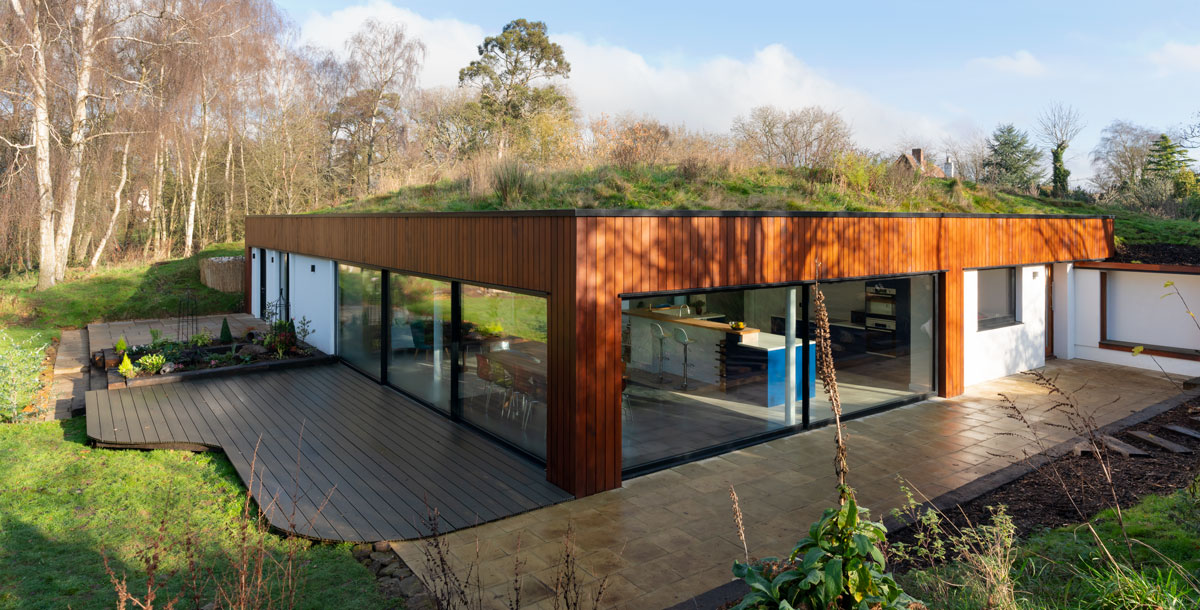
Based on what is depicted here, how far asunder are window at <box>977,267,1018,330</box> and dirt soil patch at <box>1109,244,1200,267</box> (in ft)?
10.0

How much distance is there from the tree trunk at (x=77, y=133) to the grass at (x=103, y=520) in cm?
1252

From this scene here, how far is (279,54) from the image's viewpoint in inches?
919

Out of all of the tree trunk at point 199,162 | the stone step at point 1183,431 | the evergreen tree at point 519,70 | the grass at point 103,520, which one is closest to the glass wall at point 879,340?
the stone step at point 1183,431

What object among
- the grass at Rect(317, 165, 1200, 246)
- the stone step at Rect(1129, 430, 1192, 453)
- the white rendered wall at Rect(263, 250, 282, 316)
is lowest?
the stone step at Rect(1129, 430, 1192, 453)

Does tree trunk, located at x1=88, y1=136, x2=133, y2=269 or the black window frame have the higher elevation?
tree trunk, located at x1=88, y1=136, x2=133, y2=269

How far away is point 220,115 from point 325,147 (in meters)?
4.08

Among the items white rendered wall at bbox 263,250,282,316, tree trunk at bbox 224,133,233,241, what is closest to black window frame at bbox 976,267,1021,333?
white rendered wall at bbox 263,250,282,316

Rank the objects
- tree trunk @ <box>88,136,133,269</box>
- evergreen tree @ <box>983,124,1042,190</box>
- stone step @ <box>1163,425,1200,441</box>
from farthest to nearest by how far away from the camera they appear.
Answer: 1. evergreen tree @ <box>983,124,1042,190</box>
2. tree trunk @ <box>88,136,133,269</box>
3. stone step @ <box>1163,425,1200,441</box>

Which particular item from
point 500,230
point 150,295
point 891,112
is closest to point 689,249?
point 500,230

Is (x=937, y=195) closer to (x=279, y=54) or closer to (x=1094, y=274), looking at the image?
(x=1094, y=274)

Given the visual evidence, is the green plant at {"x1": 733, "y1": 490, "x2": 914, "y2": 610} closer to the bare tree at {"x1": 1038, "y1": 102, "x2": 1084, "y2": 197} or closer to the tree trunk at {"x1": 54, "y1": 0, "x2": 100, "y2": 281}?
the tree trunk at {"x1": 54, "y1": 0, "x2": 100, "y2": 281}

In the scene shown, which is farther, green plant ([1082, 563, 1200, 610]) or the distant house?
the distant house

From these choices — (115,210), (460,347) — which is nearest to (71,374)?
(460,347)

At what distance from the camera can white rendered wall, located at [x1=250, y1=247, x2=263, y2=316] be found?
50.2ft
